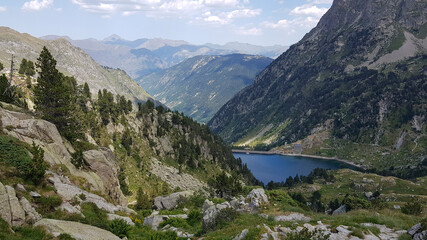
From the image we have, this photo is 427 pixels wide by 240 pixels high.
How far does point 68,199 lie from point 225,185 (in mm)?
53127

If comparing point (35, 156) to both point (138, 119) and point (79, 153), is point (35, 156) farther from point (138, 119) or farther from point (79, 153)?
point (138, 119)

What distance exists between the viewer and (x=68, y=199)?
33.4m

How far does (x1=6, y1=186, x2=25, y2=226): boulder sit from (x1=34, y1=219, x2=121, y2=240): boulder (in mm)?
1508

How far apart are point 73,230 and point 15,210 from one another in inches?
186

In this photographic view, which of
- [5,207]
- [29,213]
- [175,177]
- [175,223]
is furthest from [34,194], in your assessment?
[175,177]

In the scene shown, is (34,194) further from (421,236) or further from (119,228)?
(421,236)

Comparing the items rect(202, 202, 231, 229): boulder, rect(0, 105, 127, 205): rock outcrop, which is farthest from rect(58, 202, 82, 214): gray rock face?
rect(202, 202, 231, 229): boulder

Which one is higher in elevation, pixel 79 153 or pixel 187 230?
pixel 79 153

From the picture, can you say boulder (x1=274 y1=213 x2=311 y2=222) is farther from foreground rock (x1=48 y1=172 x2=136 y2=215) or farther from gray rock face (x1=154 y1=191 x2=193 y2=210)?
gray rock face (x1=154 y1=191 x2=193 y2=210)

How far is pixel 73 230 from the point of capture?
23406 millimetres

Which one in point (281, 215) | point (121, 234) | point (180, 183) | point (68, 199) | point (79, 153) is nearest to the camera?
point (121, 234)

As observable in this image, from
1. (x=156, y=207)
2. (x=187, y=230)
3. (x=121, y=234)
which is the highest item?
(x=121, y=234)


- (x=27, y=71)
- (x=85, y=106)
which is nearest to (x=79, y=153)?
(x=85, y=106)

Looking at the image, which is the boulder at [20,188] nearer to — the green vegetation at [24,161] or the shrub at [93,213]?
the green vegetation at [24,161]
